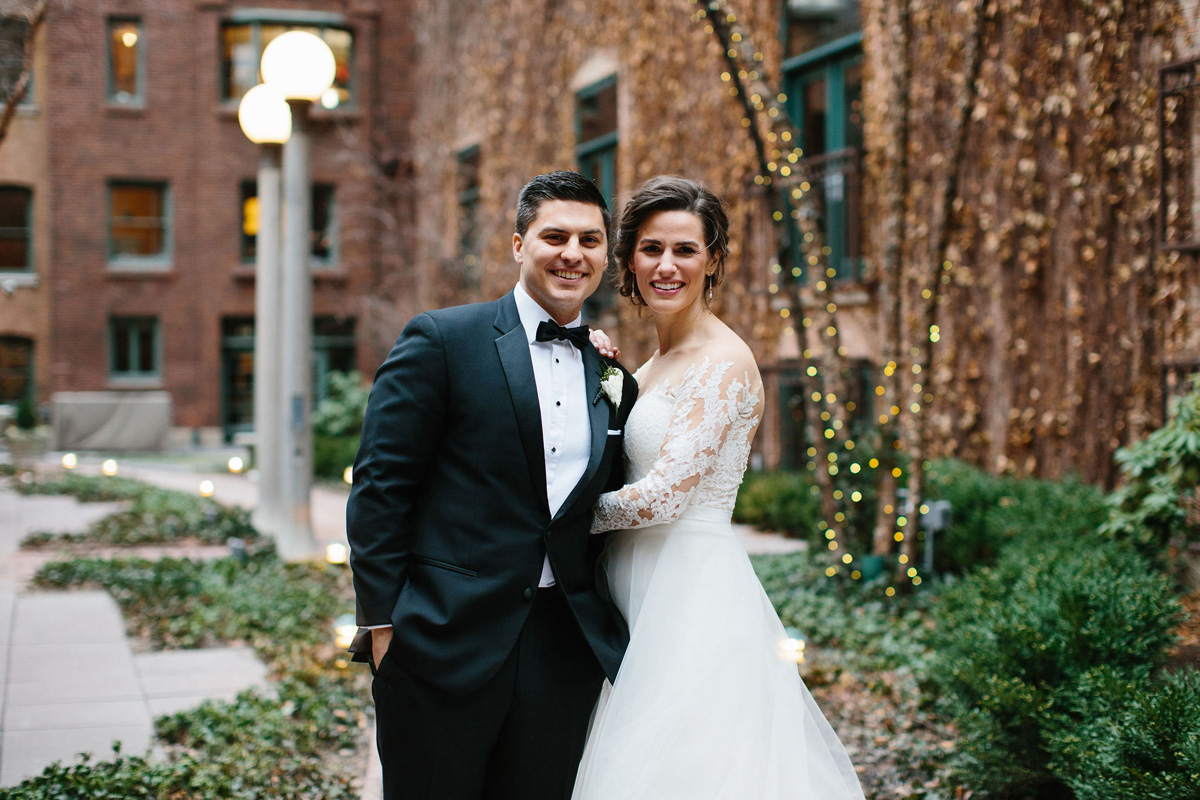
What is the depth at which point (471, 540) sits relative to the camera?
8.32ft

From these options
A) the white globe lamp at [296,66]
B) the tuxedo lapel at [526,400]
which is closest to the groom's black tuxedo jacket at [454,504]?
the tuxedo lapel at [526,400]

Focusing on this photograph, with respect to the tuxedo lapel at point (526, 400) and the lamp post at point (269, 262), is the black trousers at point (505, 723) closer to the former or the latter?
the tuxedo lapel at point (526, 400)

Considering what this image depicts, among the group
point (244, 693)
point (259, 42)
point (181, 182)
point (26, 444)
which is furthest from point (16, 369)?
point (244, 693)

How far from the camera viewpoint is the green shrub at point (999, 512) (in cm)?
579

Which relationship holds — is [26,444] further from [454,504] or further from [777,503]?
[454,504]

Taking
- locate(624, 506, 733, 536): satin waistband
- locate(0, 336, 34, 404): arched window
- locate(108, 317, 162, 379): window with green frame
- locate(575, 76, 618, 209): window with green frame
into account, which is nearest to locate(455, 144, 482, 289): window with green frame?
locate(575, 76, 618, 209): window with green frame

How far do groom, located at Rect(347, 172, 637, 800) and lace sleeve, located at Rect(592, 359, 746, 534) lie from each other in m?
0.10

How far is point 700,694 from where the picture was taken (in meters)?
2.73

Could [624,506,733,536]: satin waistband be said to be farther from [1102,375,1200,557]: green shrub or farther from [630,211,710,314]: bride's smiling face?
[1102,375,1200,557]: green shrub

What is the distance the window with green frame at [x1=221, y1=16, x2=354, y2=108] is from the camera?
23000 millimetres

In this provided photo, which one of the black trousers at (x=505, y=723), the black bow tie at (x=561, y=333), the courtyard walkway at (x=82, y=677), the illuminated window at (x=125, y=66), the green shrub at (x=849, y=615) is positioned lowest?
the courtyard walkway at (x=82, y=677)

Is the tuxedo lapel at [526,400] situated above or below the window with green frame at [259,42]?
below

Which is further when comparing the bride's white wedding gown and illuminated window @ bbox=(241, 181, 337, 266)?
illuminated window @ bbox=(241, 181, 337, 266)

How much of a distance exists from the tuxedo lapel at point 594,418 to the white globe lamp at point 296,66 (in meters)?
6.53
